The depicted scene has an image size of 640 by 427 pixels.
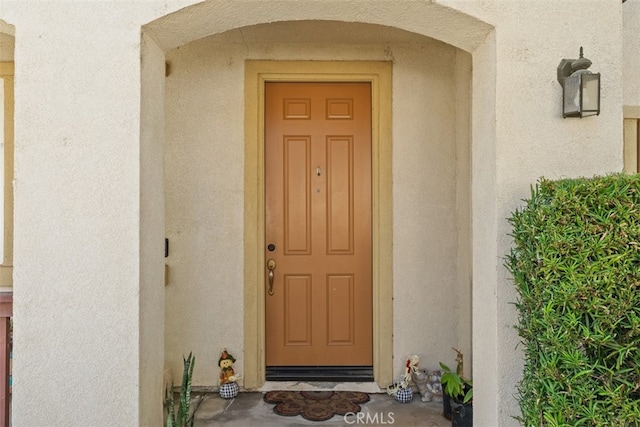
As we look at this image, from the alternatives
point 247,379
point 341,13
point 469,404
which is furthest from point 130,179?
point 469,404

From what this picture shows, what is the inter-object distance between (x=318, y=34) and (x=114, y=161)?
85.3 inches

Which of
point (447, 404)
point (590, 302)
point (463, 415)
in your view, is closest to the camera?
point (590, 302)

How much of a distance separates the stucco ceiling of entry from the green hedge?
7.48ft

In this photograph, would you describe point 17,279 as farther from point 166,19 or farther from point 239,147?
point 239,147

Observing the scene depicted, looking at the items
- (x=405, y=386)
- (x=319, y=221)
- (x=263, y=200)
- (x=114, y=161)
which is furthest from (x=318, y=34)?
(x=405, y=386)

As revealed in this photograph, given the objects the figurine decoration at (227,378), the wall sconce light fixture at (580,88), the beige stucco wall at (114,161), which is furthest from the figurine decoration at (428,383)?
the wall sconce light fixture at (580,88)

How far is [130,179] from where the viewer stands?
7.38ft

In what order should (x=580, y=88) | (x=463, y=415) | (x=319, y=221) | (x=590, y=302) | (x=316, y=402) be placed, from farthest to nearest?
1. (x=319, y=221)
2. (x=316, y=402)
3. (x=463, y=415)
4. (x=580, y=88)
5. (x=590, y=302)

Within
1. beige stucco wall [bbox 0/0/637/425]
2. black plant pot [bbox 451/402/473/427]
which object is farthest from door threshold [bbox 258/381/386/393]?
beige stucco wall [bbox 0/0/637/425]

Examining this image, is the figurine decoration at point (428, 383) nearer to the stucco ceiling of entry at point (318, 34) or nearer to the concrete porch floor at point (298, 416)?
the concrete porch floor at point (298, 416)

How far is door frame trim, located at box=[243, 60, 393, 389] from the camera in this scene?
383 centimetres

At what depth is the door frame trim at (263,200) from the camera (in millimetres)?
3834

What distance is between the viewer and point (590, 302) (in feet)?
5.68

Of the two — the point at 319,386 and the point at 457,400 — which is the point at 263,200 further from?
the point at 457,400
